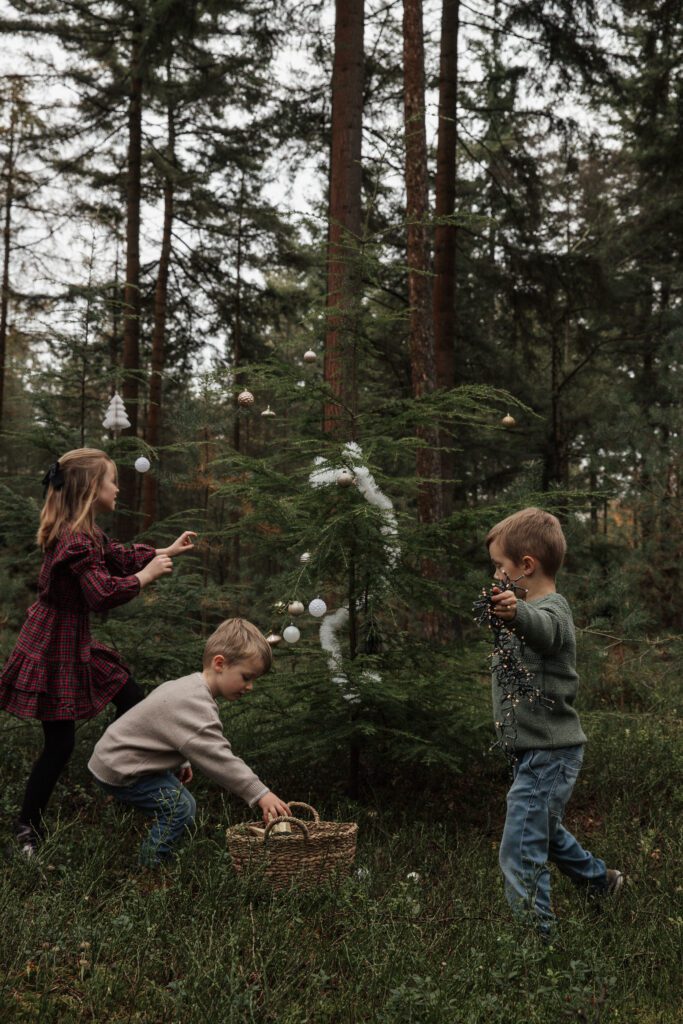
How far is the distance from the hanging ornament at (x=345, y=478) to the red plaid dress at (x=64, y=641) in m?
1.24

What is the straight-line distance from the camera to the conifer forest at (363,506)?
3.29 meters

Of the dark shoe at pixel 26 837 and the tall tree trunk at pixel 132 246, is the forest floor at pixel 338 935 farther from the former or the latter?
the tall tree trunk at pixel 132 246

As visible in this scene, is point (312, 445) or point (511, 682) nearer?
point (511, 682)

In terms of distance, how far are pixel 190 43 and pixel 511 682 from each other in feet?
43.2

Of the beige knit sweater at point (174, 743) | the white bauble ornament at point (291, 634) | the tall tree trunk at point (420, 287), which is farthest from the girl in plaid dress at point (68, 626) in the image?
the tall tree trunk at point (420, 287)

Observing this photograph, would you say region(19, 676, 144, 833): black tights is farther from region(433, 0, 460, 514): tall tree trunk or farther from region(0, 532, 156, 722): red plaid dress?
region(433, 0, 460, 514): tall tree trunk

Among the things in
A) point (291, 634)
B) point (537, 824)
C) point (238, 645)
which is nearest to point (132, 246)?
point (291, 634)

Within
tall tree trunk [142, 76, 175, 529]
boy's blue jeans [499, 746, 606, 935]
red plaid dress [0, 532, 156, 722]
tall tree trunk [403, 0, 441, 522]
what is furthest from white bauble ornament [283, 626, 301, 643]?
tall tree trunk [142, 76, 175, 529]

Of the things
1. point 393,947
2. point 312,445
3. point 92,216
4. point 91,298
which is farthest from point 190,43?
point 393,947

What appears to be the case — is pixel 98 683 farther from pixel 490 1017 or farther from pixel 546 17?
pixel 546 17

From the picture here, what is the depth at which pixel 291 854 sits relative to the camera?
12.9 feet

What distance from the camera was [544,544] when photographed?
4.18 metres

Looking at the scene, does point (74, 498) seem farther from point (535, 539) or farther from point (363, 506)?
point (535, 539)

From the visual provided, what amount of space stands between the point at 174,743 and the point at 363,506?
63.2 inches
